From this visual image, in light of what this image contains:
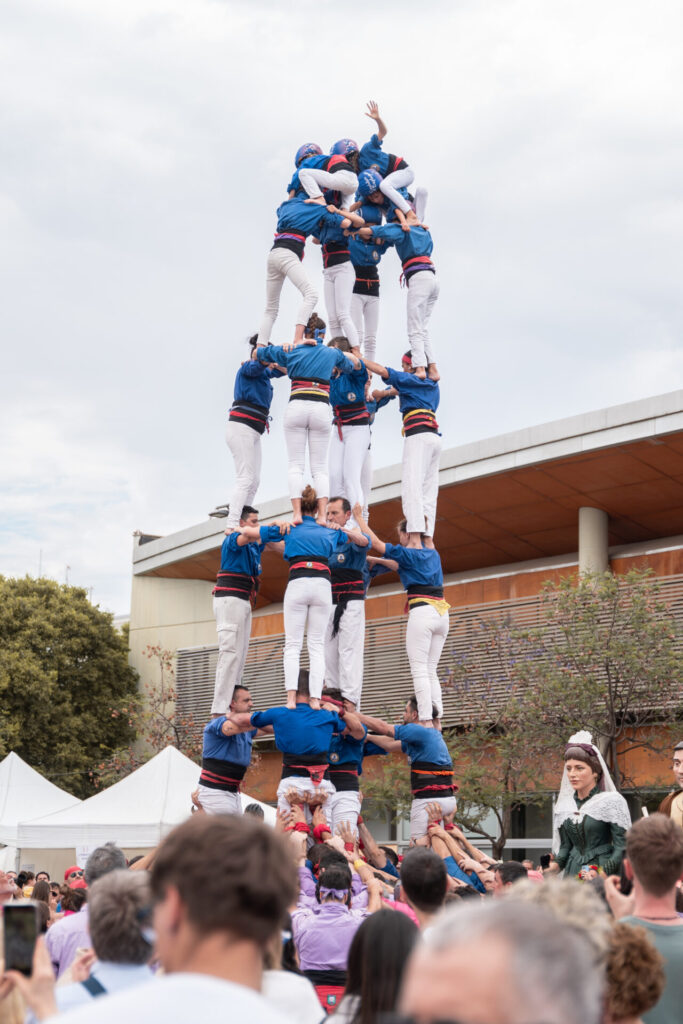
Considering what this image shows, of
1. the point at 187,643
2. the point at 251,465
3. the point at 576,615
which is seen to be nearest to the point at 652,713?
the point at 576,615

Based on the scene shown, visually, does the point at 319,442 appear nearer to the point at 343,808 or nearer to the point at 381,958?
the point at 343,808

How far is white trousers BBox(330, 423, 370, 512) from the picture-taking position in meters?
13.5

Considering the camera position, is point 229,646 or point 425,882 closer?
point 425,882

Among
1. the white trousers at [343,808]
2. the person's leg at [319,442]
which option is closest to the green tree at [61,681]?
the white trousers at [343,808]

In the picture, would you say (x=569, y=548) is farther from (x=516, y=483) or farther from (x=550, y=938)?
(x=550, y=938)

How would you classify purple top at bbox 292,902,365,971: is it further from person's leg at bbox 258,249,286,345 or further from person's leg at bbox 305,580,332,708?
person's leg at bbox 258,249,286,345

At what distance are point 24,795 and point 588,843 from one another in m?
17.0

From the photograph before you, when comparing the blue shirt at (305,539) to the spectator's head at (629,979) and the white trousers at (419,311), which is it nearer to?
the white trousers at (419,311)

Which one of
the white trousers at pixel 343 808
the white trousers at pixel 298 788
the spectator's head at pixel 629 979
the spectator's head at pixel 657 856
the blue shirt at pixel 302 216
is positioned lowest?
the spectator's head at pixel 629 979

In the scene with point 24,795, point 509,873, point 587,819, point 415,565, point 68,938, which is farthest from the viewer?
point 24,795

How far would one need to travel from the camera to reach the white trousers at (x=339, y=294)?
13.6m

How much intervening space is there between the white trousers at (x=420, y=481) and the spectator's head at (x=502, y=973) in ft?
38.0

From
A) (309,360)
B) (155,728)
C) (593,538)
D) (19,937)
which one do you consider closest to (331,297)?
(309,360)

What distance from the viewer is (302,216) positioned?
42.5ft
